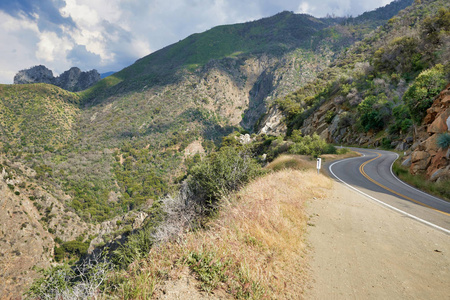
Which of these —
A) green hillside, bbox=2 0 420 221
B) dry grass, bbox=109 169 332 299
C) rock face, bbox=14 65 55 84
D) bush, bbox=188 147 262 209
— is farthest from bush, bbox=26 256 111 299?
rock face, bbox=14 65 55 84

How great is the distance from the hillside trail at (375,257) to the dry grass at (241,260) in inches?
15.6

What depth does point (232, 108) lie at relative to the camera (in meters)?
153

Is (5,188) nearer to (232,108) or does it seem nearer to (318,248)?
(318,248)

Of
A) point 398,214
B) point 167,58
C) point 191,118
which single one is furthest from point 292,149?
point 167,58

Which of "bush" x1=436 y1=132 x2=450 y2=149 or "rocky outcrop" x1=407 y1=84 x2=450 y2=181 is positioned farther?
"rocky outcrop" x1=407 y1=84 x2=450 y2=181

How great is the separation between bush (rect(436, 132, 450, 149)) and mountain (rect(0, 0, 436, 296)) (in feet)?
52.4

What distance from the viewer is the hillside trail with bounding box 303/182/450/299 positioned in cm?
321

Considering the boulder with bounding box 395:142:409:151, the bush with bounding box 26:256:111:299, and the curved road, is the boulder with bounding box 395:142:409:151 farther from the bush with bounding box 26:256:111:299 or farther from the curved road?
the bush with bounding box 26:256:111:299

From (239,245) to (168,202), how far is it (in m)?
6.82

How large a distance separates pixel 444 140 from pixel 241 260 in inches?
583

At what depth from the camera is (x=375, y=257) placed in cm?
416

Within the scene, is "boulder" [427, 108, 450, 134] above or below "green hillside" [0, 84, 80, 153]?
below

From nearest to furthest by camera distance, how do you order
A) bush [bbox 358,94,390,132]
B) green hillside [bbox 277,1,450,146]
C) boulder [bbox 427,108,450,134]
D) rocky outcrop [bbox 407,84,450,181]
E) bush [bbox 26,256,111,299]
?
bush [bbox 26,256,111,299] → rocky outcrop [bbox 407,84,450,181] → boulder [bbox 427,108,450,134] → green hillside [bbox 277,1,450,146] → bush [bbox 358,94,390,132]

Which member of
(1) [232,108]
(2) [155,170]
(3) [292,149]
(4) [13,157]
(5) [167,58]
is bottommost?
(2) [155,170]
